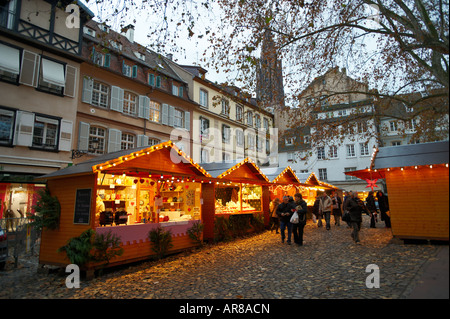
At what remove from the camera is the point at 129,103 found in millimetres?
18891

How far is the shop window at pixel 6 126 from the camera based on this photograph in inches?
507

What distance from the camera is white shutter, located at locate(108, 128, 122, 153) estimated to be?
1701cm

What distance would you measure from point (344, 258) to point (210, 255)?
380cm

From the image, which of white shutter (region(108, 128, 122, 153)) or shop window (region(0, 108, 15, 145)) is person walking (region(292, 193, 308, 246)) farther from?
shop window (region(0, 108, 15, 145))

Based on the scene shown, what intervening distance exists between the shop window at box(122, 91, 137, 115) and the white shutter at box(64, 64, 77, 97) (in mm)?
3467

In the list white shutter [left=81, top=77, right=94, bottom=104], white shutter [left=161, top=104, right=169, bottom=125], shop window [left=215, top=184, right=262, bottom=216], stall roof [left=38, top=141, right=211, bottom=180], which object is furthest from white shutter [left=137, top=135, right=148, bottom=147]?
stall roof [left=38, top=141, right=211, bottom=180]

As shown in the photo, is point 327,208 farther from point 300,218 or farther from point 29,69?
point 29,69

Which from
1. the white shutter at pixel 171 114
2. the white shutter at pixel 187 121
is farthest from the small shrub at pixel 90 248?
the white shutter at pixel 187 121

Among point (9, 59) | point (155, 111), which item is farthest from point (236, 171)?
point (9, 59)

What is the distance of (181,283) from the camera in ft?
19.0

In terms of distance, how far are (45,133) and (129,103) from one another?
584cm
